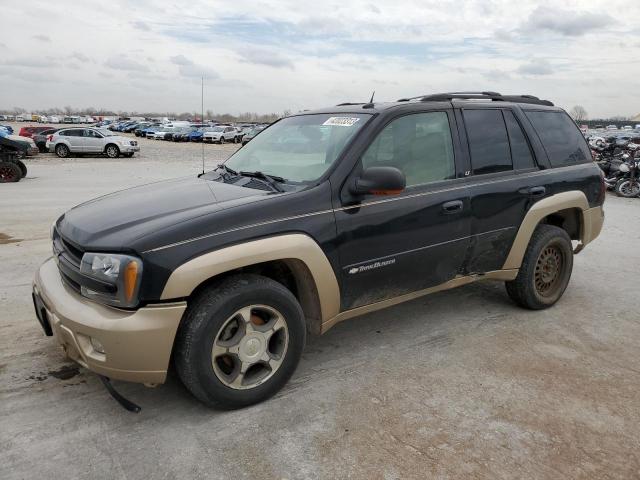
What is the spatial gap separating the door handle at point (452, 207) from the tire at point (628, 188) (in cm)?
1158

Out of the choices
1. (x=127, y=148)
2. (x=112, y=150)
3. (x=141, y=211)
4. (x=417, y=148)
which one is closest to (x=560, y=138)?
(x=417, y=148)

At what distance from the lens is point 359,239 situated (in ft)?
10.9

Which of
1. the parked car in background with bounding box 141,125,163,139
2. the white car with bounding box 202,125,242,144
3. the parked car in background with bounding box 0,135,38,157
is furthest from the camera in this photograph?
the parked car in background with bounding box 141,125,163,139

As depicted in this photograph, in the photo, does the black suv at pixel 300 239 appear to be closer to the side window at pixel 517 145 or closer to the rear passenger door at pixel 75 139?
the side window at pixel 517 145

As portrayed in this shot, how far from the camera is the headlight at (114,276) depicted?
8.61 feet

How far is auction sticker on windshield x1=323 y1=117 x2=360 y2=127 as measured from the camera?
11.9 ft

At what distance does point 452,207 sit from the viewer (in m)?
3.79

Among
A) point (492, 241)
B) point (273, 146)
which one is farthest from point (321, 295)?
point (492, 241)

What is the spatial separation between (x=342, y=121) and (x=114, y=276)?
192cm

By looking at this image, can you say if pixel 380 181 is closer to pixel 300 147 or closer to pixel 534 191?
pixel 300 147

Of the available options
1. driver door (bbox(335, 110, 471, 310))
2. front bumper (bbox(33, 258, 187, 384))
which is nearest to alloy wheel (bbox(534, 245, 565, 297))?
driver door (bbox(335, 110, 471, 310))

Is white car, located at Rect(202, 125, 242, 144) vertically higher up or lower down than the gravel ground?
lower down

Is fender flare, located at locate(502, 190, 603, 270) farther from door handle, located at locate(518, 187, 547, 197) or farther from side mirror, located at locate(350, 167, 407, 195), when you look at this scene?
side mirror, located at locate(350, 167, 407, 195)

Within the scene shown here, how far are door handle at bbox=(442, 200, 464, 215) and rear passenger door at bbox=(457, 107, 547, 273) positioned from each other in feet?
0.49
